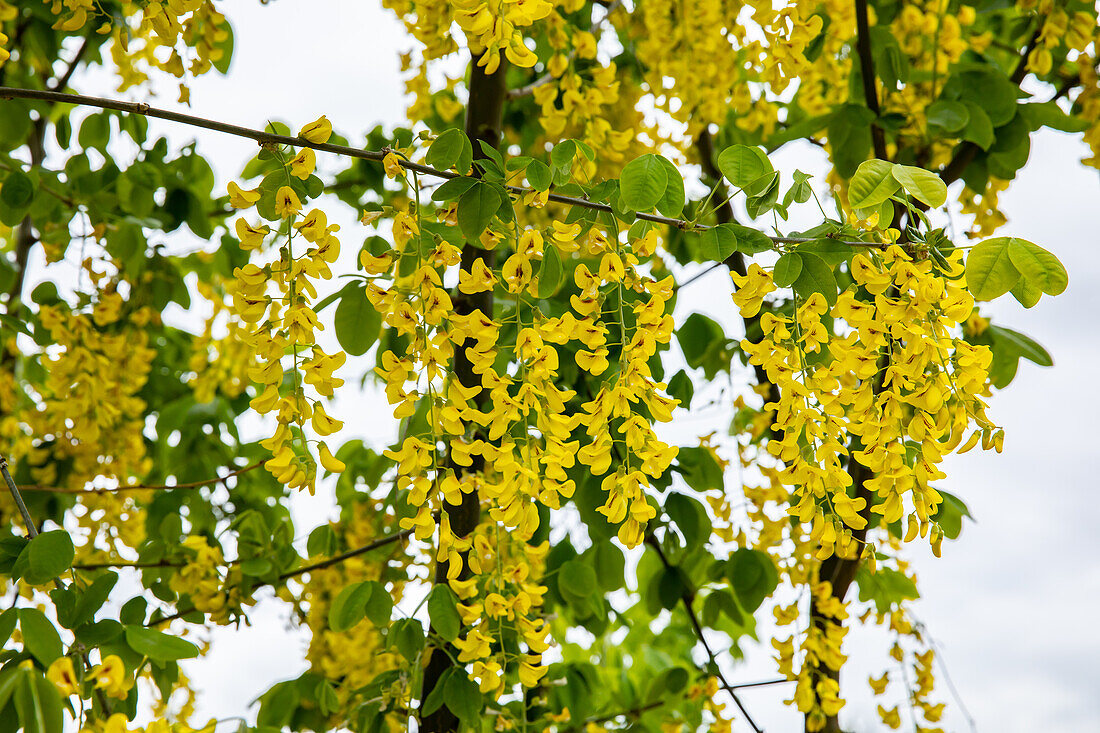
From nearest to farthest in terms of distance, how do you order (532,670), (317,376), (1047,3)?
(317,376), (532,670), (1047,3)

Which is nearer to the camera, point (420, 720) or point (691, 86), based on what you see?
point (420, 720)

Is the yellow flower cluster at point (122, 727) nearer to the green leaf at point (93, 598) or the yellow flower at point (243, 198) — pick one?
the green leaf at point (93, 598)

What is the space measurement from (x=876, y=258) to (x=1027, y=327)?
1.46m

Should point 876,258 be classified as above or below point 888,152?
below

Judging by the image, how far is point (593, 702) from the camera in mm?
1565

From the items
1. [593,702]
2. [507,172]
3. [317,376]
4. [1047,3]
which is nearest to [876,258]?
[507,172]

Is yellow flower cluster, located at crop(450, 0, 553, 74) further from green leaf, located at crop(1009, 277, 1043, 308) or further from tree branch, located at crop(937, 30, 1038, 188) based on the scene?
tree branch, located at crop(937, 30, 1038, 188)

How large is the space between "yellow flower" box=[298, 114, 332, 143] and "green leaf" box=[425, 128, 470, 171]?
75 millimetres

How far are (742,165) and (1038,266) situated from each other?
231mm

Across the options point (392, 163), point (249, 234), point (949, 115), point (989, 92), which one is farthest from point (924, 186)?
point (989, 92)

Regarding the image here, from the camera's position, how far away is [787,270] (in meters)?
0.69

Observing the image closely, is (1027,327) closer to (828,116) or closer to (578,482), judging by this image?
(828,116)

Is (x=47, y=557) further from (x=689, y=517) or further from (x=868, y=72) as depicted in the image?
(x=868, y=72)

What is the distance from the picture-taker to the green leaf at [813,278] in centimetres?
70
